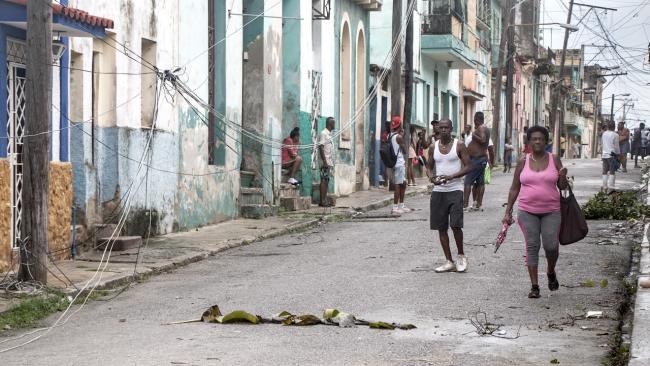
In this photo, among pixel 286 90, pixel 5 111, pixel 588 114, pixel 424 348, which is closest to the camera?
pixel 424 348

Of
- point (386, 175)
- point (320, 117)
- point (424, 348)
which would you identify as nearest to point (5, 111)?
point (424, 348)

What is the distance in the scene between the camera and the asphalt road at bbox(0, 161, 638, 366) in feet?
25.7

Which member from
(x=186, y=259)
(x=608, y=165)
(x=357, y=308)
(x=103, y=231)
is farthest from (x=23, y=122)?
(x=608, y=165)

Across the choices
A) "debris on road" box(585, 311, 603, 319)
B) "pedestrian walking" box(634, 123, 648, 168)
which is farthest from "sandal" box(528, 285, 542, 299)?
"pedestrian walking" box(634, 123, 648, 168)

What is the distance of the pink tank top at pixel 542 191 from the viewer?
1059 cm

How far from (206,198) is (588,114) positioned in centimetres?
9501

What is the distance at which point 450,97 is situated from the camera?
152ft

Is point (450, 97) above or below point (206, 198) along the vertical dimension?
above

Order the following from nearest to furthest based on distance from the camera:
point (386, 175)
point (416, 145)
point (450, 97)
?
point (386, 175)
point (416, 145)
point (450, 97)

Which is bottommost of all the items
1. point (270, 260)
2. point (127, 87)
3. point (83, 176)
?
point (270, 260)

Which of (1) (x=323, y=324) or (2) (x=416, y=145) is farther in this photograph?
(2) (x=416, y=145)

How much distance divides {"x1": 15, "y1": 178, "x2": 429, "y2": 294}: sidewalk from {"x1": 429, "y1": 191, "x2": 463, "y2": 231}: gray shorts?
327 centimetres

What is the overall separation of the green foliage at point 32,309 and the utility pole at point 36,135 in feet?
1.49

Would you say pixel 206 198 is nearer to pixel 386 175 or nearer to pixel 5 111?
pixel 5 111
